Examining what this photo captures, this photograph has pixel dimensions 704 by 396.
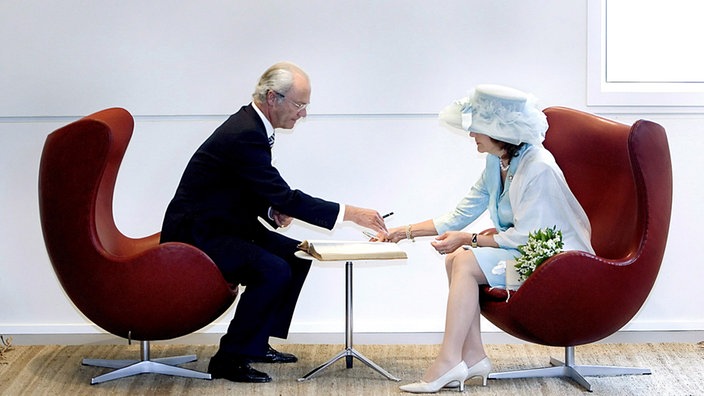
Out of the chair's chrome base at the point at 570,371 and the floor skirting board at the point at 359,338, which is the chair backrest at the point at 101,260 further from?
the chair's chrome base at the point at 570,371

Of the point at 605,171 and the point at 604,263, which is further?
the point at 605,171

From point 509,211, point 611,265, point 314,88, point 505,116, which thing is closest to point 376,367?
point 509,211

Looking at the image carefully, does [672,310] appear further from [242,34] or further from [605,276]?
[242,34]

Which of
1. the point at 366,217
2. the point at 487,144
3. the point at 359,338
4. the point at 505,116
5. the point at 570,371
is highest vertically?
the point at 505,116

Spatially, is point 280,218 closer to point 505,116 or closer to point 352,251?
point 352,251

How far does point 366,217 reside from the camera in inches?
179

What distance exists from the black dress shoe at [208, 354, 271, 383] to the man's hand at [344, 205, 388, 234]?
0.75 meters

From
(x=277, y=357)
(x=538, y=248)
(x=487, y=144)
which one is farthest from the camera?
(x=277, y=357)

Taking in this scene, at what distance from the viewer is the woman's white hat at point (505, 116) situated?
425 centimetres

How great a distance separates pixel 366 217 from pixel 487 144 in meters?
0.60

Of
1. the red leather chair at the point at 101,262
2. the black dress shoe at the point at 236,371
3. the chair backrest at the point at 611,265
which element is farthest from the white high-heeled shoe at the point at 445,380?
the red leather chair at the point at 101,262

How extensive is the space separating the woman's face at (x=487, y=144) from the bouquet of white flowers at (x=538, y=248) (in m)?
0.40

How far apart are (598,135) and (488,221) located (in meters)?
0.94

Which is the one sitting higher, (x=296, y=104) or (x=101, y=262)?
(x=296, y=104)
